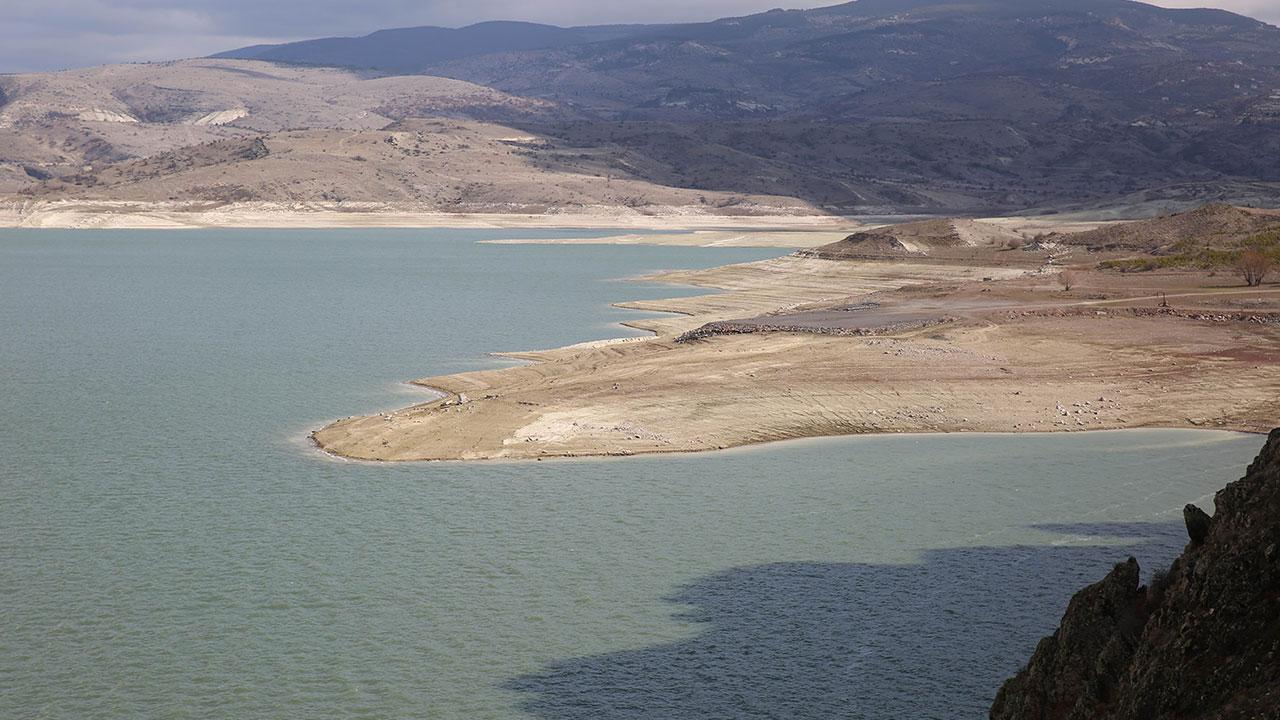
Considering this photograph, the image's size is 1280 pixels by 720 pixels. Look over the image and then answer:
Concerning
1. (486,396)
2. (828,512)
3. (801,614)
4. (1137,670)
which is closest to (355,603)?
(801,614)

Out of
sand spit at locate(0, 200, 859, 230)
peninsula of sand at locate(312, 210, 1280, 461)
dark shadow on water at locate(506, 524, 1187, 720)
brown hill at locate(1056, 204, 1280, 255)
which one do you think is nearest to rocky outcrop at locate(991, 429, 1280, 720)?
dark shadow on water at locate(506, 524, 1187, 720)

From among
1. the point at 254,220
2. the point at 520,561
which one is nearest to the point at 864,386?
the point at 520,561

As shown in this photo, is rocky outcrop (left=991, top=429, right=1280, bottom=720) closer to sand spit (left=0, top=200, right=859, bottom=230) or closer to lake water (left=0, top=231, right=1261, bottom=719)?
lake water (left=0, top=231, right=1261, bottom=719)

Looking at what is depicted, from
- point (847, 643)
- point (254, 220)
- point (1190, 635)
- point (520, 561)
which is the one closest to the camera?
point (1190, 635)

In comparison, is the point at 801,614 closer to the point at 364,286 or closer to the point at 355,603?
the point at 355,603

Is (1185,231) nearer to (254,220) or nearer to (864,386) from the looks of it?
(864,386)

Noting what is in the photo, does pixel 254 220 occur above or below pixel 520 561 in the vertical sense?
above
